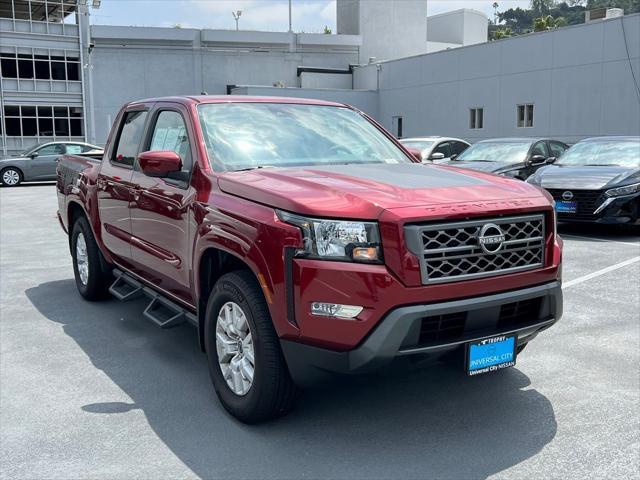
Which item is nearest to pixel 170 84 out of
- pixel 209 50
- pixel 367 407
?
pixel 209 50

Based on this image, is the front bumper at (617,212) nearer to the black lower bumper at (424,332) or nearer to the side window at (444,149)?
the side window at (444,149)

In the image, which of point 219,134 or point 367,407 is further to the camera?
point 219,134

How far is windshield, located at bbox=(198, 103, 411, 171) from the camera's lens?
14.8 feet

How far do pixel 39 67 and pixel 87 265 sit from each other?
36287mm

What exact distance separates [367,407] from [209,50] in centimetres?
4562

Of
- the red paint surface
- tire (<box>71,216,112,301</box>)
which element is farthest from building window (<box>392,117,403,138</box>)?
the red paint surface

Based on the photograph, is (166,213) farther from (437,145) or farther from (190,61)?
(190,61)

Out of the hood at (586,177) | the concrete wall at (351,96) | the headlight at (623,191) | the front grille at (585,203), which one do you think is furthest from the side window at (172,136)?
the concrete wall at (351,96)

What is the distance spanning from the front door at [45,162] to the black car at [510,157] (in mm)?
15090

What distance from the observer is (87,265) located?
6711 mm

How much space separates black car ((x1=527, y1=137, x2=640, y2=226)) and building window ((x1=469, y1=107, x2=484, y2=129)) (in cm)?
2364

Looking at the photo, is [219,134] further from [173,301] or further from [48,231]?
[48,231]

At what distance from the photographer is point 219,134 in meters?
4.63

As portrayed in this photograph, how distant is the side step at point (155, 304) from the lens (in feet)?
15.8
